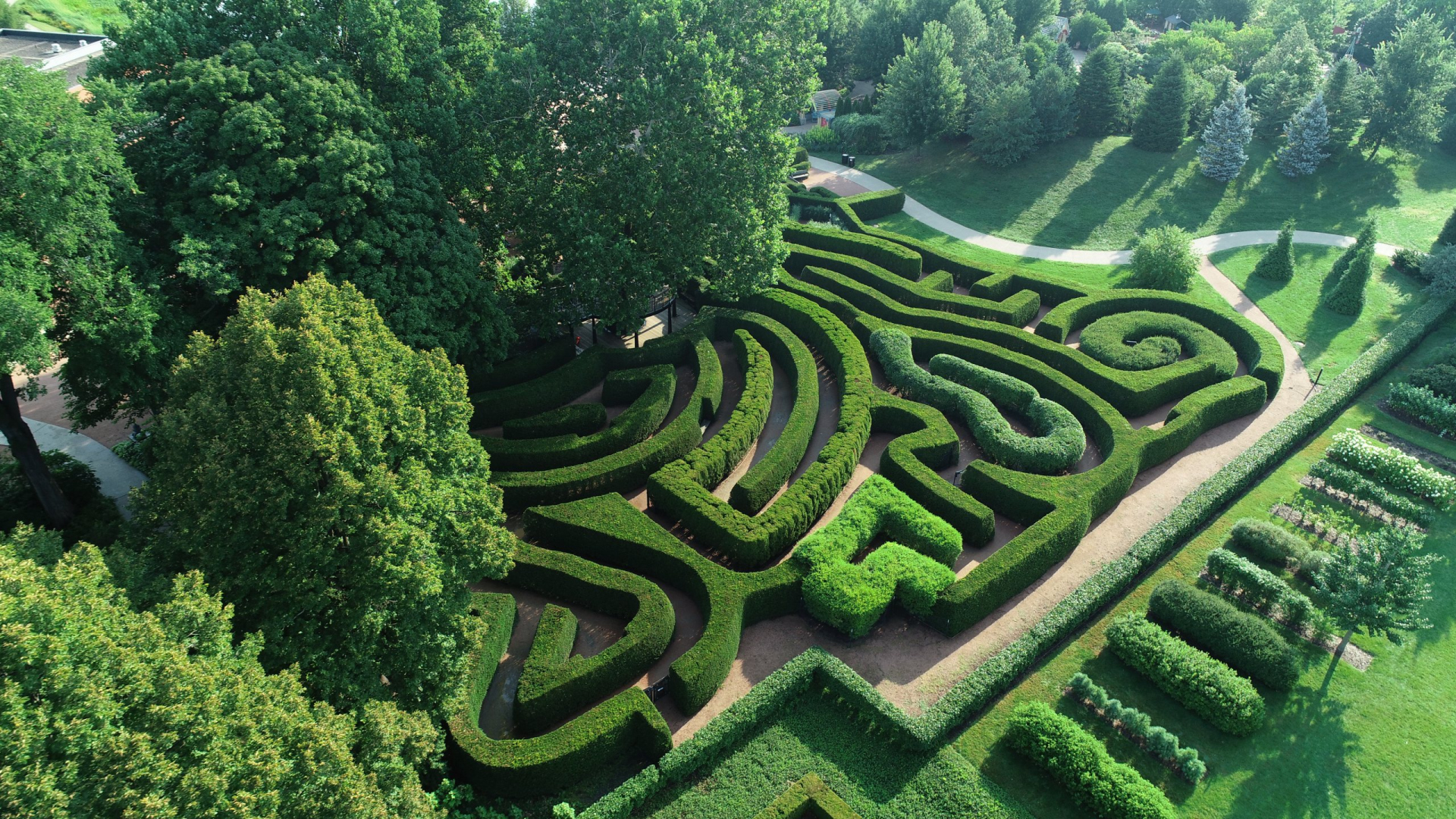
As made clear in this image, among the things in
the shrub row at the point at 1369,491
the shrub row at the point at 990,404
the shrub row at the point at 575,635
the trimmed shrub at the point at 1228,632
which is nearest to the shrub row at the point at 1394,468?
the shrub row at the point at 1369,491

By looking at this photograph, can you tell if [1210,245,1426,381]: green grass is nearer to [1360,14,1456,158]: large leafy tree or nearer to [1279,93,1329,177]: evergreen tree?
[1279,93,1329,177]: evergreen tree

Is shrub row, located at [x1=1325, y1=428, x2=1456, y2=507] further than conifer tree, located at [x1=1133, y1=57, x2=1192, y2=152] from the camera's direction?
No

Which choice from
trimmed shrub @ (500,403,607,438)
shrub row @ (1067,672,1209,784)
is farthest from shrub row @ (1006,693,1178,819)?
trimmed shrub @ (500,403,607,438)

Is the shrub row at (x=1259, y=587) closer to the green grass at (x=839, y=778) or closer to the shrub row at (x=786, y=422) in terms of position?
the green grass at (x=839, y=778)

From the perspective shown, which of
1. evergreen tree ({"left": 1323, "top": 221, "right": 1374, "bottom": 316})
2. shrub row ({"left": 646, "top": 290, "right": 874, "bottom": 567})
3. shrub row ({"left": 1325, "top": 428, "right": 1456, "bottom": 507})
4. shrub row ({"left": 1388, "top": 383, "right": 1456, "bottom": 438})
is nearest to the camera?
shrub row ({"left": 646, "top": 290, "right": 874, "bottom": 567})

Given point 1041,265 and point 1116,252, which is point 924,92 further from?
point 1116,252

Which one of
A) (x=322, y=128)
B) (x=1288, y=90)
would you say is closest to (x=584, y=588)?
(x=322, y=128)
